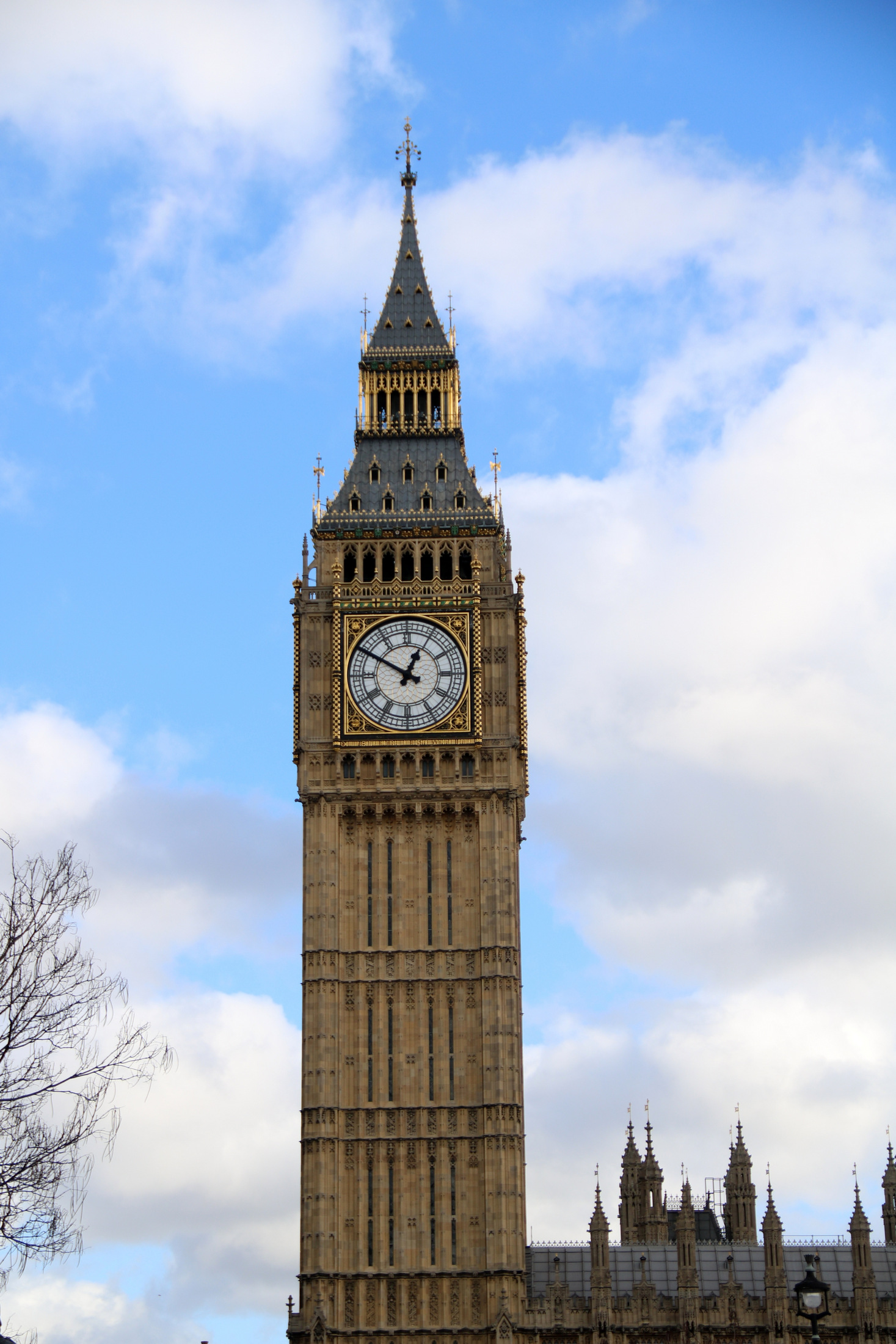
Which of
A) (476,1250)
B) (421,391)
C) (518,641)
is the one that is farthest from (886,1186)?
(421,391)

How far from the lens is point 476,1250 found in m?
75.8

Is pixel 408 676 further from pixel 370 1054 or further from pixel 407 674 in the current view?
pixel 370 1054

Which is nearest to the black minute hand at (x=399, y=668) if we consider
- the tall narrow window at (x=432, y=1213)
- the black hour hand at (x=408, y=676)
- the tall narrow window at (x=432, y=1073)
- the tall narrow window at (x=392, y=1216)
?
the black hour hand at (x=408, y=676)

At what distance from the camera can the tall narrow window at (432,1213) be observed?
75.8 m

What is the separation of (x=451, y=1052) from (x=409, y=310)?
3231 centimetres

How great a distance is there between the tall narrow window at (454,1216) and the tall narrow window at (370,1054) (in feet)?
12.8

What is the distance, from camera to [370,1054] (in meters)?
78.1

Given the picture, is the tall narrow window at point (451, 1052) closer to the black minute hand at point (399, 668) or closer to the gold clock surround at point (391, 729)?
the gold clock surround at point (391, 729)

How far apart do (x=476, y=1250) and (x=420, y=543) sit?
88.4 ft

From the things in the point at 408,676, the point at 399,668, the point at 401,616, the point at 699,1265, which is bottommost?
the point at 699,1265

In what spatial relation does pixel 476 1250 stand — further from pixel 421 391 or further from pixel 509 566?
pixel 421 391

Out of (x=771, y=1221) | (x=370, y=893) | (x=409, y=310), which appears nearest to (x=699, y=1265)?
(x=771, y=1221)

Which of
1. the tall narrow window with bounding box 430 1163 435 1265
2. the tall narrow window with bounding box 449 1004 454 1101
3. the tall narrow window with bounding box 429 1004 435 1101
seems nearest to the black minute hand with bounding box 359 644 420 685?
the tall narrow window with bounding box 449 1004 454 1101

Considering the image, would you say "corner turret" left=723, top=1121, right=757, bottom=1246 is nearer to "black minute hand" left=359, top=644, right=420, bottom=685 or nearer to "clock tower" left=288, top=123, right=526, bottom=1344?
"clock tower" left=288, top=123, right=526, bottom=1344
